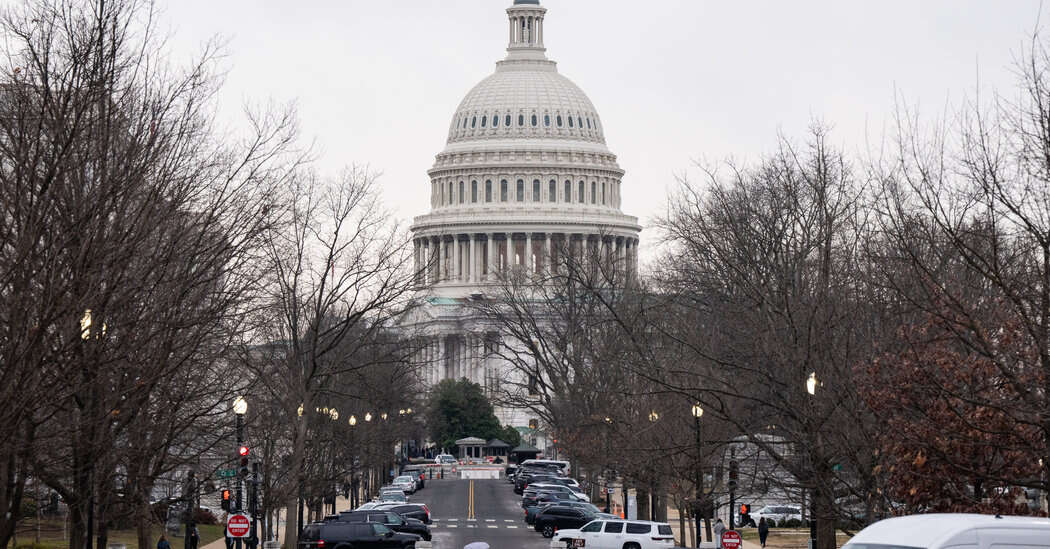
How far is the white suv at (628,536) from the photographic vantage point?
50.1 m

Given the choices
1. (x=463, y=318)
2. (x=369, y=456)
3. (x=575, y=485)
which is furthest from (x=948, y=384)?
(x=463, y=318)

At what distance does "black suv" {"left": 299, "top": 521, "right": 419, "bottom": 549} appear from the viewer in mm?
49875

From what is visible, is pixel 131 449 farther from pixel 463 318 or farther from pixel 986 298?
pixel 463 318

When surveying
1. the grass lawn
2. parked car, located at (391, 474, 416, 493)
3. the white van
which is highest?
parked car, located at (391, 474, 416, 493)

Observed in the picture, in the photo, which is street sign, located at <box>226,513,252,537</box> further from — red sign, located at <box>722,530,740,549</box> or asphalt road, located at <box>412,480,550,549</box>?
asphalt road, located at <box>412,480,550,549</box>

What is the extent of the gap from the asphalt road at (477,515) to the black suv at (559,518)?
0.51m

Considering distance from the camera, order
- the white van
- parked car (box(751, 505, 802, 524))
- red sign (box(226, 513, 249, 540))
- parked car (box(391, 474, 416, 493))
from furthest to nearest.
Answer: parked car (box(391, 474, 416, 493)), parked car (box(751, 505, 802, 524)), red sign (box(226, 513, 249, 540)), the white van

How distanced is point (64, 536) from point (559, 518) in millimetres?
16862

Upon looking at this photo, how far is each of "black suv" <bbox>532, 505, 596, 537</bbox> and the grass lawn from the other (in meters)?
11.8

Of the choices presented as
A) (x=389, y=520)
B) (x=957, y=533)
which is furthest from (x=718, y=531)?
(x=957, y=533)

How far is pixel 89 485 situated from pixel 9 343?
30.4 ft

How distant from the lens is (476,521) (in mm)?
71812

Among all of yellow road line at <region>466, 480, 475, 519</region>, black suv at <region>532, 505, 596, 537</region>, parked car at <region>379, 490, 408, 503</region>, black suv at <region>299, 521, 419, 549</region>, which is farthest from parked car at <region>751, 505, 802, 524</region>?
black suv at <region>299, 521, 419, 549</region>

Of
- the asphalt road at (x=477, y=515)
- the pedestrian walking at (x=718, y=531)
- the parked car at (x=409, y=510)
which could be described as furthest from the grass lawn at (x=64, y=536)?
the pedestrian walking at (x=718, y=531)
